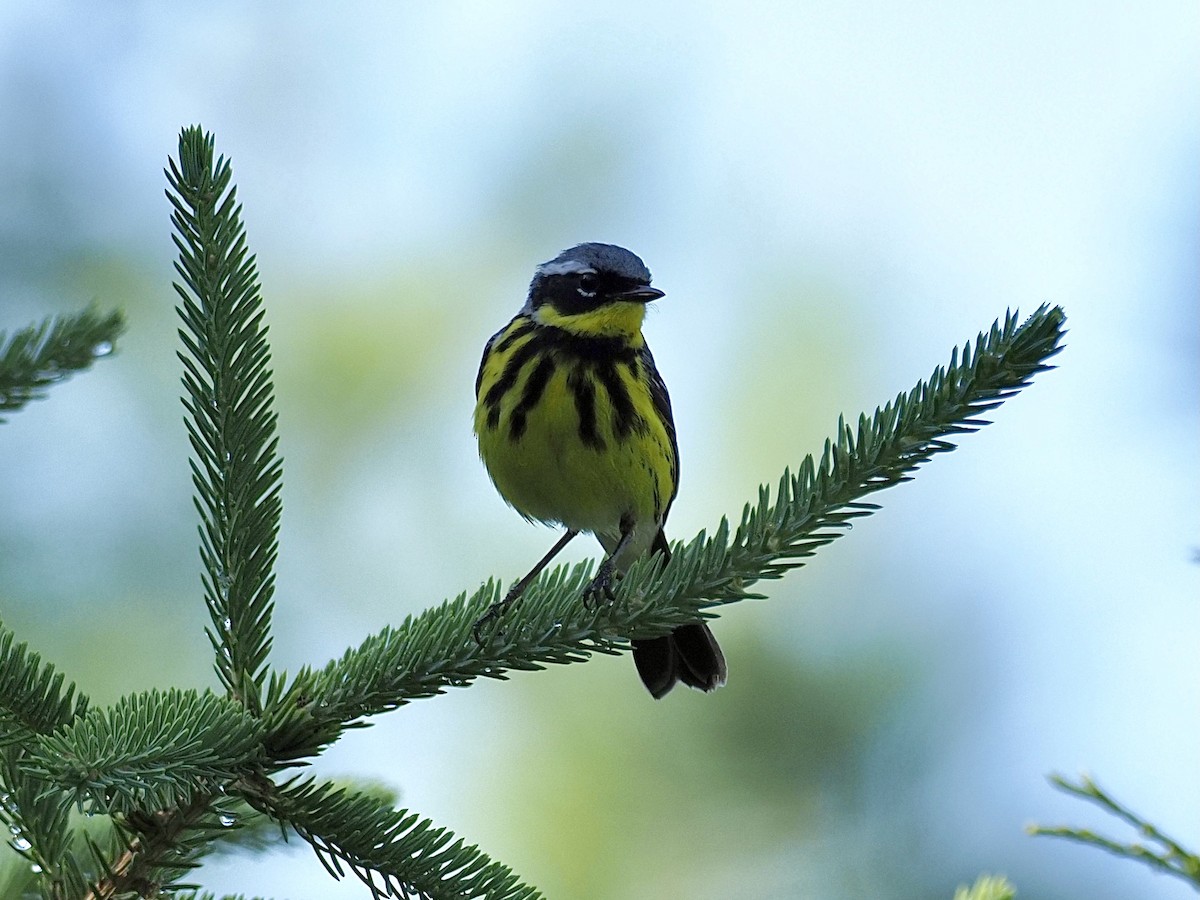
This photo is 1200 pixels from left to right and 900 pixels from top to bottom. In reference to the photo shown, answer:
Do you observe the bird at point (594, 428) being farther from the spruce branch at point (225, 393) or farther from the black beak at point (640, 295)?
the spruce branch at point (225, 393)

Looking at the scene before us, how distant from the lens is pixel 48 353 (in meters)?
2.77

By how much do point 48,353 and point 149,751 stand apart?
4.26ft

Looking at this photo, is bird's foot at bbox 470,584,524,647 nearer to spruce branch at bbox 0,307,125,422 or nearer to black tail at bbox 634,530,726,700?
spruce branch at bbox 0,307,125,422

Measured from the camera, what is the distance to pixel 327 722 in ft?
6.72

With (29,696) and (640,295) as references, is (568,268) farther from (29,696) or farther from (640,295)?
(29,696)

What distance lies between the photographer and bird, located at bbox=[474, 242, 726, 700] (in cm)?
424

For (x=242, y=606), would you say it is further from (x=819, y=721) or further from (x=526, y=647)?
(x=819, y=721)

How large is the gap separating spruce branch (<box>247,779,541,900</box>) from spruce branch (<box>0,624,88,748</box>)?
1.12 ft

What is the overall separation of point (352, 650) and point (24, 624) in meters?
4.76

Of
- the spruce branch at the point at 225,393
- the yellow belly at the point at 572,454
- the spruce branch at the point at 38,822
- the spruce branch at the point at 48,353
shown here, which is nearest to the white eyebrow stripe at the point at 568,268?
the yellow belly at the point at 572,454

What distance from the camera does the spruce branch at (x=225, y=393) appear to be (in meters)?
2.18

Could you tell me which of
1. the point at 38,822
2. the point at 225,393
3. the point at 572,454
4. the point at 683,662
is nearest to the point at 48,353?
the point at 225,393

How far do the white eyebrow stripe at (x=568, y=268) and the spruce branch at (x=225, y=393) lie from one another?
265cm

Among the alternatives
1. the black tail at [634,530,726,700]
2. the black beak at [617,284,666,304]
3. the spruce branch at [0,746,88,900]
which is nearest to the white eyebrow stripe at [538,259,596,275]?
the black beak at [617,284,666,304]
